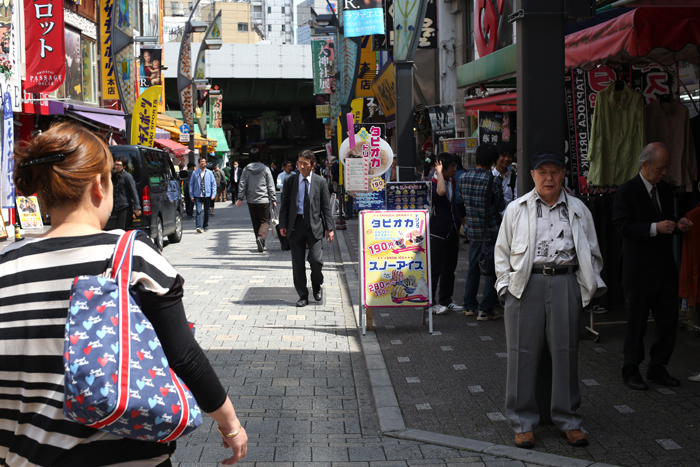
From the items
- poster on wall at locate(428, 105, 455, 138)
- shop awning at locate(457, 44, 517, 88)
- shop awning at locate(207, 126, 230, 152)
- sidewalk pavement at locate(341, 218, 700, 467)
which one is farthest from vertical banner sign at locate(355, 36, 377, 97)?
shop awning at locate(207, 126, 230, 152)

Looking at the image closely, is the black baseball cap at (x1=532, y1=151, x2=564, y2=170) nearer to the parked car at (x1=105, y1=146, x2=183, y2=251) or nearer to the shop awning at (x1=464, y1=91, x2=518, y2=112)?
the shop awning at (x1=464, y1=91, x2=518, y2=112)

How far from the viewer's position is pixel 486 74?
886 centimetres

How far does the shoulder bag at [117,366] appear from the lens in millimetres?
1711

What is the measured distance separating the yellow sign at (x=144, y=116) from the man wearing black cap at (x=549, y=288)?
16.8 meters

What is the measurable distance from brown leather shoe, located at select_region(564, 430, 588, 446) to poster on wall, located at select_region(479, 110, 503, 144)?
471 inches

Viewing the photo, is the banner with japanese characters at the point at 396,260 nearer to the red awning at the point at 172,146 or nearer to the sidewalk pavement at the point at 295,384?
the sidewalk pavement at the point at 295,384

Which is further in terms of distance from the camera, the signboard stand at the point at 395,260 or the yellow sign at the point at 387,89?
the yellow sign at the point at 387,89

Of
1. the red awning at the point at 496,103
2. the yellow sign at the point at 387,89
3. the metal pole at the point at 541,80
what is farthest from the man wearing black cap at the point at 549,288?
the red awning at the point at 496,103

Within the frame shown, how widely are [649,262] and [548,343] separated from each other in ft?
4.73

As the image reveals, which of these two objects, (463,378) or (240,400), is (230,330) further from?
(463,378)

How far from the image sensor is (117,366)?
1723mm

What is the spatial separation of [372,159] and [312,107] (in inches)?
2313

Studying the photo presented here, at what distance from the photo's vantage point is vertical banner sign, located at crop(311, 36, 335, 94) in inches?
1236

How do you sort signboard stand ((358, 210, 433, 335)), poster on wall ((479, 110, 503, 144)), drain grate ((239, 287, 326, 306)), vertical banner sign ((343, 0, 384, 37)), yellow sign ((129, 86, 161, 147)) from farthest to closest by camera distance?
yellow sign ((129, 86, 161, 147)), poster on wall ((479, 110, 503, 144)), vertical banner sign ((343, 0, 384, 37)), drain grate ((239, 287, 326, 306)), signboard stand ((358, 210, 433, 335))
